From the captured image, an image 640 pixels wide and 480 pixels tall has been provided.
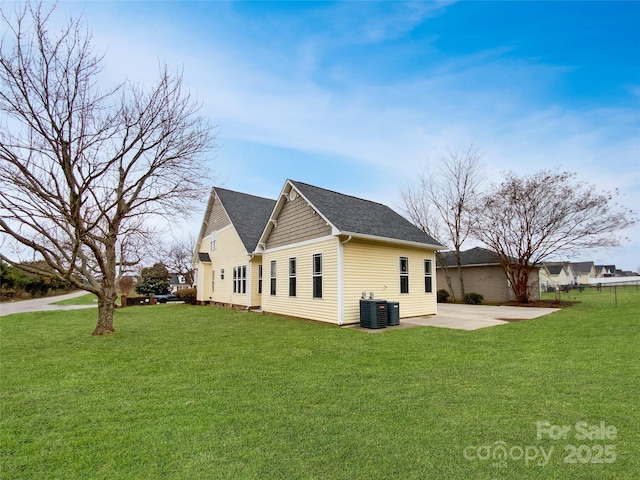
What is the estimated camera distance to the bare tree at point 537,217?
18.0 metres

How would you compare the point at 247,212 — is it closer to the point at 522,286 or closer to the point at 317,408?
the point at 522,286

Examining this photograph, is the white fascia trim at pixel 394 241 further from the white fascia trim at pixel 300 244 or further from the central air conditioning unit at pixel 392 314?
the central air conditioning unit at pixel 392 314

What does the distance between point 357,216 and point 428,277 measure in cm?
413

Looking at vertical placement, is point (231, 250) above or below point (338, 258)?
above

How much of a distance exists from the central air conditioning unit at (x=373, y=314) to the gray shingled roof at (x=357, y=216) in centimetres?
227

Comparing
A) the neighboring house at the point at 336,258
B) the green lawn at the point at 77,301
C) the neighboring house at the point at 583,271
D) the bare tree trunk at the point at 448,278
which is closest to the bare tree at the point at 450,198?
the bare tree trunk at the point at 448,278

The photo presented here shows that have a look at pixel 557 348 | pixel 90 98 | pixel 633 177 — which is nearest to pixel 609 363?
pixel 557 348

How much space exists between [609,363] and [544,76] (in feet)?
33.8

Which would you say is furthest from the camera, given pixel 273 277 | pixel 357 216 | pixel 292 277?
pixel 273 277

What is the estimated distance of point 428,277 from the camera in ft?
46.6

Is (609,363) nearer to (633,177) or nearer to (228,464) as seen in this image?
(228,464)

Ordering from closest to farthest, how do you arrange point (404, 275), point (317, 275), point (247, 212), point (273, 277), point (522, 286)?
point (317, 275), point (404, 275), point (273, 277), point (522, 286), point (247, 212)

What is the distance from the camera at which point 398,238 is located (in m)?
12.4

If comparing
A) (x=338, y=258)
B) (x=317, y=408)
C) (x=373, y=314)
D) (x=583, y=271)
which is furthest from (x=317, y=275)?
(x=583, y=271)
